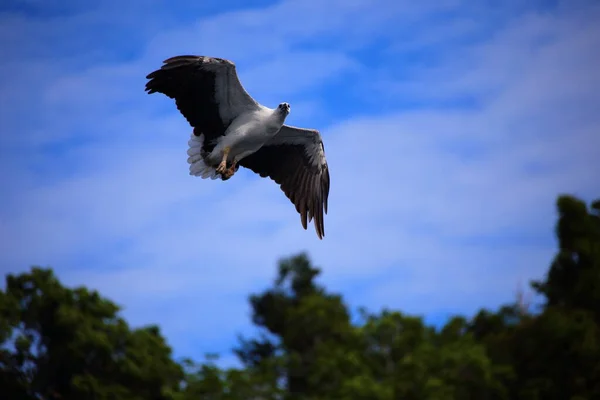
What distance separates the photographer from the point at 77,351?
37344 mm

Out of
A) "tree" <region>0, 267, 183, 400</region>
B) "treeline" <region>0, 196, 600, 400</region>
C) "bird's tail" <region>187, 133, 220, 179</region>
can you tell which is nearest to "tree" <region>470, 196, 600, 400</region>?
"treeline" <region>0, 196, 600, 400</region>

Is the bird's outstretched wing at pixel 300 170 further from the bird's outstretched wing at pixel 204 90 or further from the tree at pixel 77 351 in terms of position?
the tree at pixel 77 351

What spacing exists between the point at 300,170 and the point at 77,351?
21.1 meters

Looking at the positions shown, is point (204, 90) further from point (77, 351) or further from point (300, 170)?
point (77, 351)

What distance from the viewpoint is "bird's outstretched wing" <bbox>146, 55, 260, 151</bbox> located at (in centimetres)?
1582

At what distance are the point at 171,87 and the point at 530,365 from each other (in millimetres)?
18330

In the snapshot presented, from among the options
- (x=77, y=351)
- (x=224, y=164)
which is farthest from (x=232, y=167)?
(x=77, y=351)

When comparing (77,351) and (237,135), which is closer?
(237,135)

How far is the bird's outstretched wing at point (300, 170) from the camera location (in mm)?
17906

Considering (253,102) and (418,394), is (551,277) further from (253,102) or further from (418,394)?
(253,102)

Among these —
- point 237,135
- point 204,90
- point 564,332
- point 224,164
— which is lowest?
point 224,164

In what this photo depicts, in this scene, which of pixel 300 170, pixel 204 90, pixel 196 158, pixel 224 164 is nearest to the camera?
pixel 204 90

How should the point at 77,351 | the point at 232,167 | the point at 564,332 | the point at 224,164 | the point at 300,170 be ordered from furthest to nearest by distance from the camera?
the point at 77,351, the point at 564,332, the point at 300,170, the point at 232,167, the point at 224,164

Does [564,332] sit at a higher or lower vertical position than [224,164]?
higher
